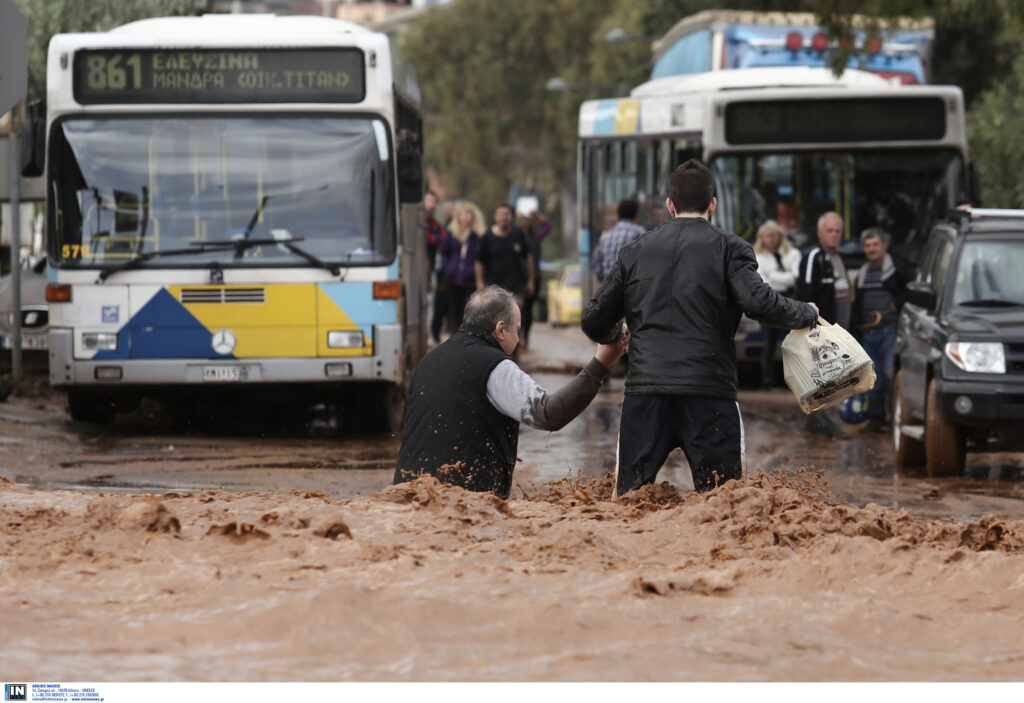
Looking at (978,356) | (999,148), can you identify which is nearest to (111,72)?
(978,356)

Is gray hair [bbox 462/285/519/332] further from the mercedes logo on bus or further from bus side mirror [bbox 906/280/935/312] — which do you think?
the mercedes logo on bus

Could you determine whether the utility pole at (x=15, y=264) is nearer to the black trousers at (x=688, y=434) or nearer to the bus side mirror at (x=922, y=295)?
the bus side mirror at (x=922, y=295)

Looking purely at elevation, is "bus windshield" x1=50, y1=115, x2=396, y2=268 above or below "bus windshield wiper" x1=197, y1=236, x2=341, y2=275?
above

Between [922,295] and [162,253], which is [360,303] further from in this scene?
[922,295]

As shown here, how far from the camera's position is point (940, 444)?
498 inches

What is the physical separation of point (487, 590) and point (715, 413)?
1.68 m

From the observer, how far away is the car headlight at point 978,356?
12.4m

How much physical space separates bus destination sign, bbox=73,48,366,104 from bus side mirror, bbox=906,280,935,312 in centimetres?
447

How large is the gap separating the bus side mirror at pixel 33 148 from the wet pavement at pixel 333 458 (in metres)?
2.09

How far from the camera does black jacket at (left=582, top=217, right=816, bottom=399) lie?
766 centimetres

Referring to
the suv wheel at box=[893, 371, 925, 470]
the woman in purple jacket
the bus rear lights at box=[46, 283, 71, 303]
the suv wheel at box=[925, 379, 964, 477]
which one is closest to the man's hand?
the suv wheel at box=[925, 379, 964, 477]

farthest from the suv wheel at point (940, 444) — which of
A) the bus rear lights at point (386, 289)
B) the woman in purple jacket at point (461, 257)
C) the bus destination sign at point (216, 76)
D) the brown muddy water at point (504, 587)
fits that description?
the woman in purple jacket at point (461, 257)

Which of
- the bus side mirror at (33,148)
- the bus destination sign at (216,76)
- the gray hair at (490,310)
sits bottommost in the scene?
the gray hair at (490,310)

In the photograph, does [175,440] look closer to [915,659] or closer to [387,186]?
[387,186]
